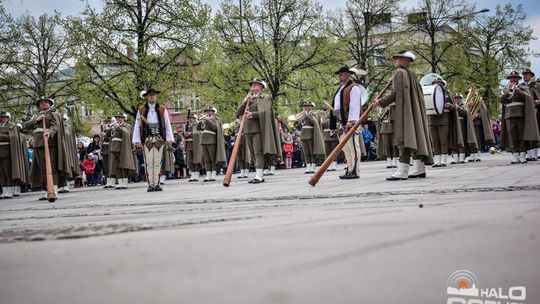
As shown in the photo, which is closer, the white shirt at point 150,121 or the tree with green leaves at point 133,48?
the white shirt at point 150,121

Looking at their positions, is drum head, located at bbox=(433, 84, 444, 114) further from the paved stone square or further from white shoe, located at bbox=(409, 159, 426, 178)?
the paved stone square

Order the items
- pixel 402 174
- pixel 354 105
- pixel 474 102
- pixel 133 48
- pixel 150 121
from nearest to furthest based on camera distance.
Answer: pixel 402 174 → pixel 354 105 → pixel 150 121 → pixel 474 102 → pixel 133 48

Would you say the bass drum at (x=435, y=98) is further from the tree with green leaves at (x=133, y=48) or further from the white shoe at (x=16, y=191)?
the tree with green leaves at (x=133, y=48)

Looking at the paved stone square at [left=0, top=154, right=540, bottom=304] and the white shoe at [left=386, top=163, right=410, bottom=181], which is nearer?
the paved stone square at [left=0, top=154, right=540, bottom=304]

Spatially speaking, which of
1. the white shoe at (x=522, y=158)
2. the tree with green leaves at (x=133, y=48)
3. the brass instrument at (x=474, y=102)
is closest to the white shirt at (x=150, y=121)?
the white shoe at (x=522, y=158)

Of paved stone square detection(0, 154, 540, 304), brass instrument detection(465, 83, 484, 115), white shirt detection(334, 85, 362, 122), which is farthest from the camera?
brass instrument detection(465, 83, 484, 115)

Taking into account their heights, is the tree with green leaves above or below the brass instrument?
above

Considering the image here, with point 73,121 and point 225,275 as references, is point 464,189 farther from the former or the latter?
point 73,121

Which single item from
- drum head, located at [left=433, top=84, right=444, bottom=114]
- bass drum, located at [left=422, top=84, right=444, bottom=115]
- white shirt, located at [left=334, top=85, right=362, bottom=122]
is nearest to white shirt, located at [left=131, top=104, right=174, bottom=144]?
white shirt, located at [left=334, top=85, right=362, bottom=122]

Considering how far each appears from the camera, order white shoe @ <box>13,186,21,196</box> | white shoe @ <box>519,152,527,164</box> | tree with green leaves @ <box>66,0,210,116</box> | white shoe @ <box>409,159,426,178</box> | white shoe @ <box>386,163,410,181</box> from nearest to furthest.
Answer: white shoe @ <box>386,163,410,181</box>
white shoe @ <box>409,159,426,178</box>
white shoe @ <box>519,152,527,164</box>
white shoe @ <box>13,186,21,196</box>
tree with green leaves @ <box>66,0,210,116</box>

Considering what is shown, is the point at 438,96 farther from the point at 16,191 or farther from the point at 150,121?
the point at 16,191

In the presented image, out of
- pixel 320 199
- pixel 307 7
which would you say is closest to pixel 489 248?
pixel 320 199

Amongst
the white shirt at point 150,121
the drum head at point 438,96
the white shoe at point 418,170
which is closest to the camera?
the white shoe at point 418,170

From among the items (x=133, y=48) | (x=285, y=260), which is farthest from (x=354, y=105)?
(x=133, y=48)
